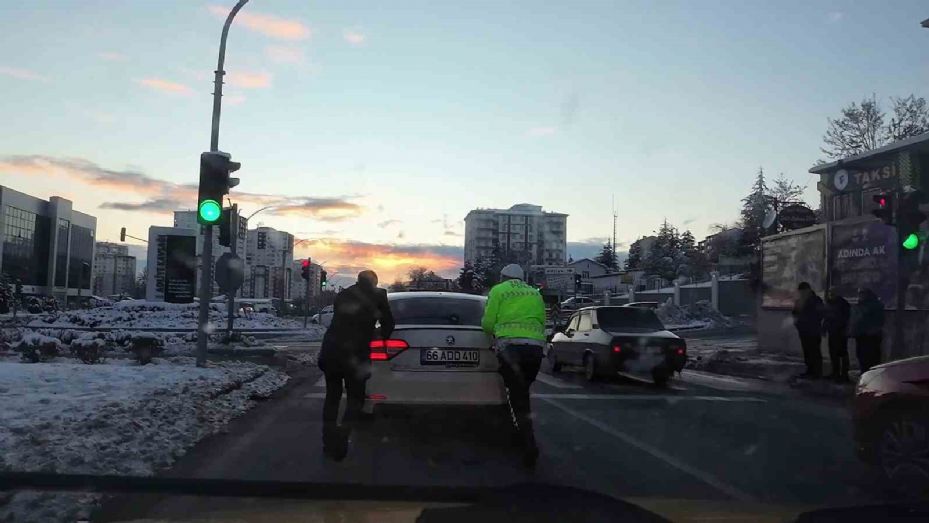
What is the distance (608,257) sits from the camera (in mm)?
140250

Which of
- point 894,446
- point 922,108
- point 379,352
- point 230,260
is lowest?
point 894,446

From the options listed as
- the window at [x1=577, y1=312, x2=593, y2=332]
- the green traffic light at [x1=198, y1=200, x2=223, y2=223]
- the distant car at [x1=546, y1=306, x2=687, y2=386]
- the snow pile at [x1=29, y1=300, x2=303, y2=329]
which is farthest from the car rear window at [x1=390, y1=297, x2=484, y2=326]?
the snow pile at [x1=29, y1=300, x2=303, y2=329]

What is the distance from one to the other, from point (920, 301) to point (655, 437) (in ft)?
36.5

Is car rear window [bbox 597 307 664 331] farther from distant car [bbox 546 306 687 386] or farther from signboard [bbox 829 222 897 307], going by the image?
signboard [bbox 829 222 897 307]

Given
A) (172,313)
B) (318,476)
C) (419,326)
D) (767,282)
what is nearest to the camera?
(318,476)

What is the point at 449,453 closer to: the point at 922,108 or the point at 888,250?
the point at 888,250

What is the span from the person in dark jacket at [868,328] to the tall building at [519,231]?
156m

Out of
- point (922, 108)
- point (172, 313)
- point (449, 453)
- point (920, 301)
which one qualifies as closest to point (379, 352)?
point (449, 453)

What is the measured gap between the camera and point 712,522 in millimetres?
4055

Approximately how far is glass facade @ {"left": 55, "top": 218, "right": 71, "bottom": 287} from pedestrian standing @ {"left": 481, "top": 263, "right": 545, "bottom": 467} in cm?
11097

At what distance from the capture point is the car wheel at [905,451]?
5.75 meters

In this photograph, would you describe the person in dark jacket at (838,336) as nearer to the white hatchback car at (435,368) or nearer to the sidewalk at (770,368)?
the sidewalk at (770,368)

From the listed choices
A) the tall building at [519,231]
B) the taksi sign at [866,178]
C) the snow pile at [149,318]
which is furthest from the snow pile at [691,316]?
the tall building at [519,231]

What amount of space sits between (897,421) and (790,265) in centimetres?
1644
